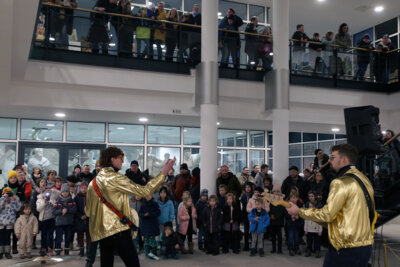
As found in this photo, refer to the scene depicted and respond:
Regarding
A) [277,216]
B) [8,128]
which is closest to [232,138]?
[8,128]

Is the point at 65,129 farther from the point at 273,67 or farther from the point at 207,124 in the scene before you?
the point at 273,67

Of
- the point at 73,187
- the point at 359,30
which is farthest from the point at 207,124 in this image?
the point at 359,30

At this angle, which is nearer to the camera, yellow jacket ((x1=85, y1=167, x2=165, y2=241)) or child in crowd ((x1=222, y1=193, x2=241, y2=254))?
yellow jacket ((x1=85, y1=167, x2=165, y2=241))

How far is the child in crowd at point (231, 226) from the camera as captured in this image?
9.02 meters

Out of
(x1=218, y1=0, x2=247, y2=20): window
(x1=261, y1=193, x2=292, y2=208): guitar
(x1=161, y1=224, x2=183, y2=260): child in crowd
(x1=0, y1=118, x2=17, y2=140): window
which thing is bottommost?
(x1=161, y1=224, x2=183, y2=260): child in crowd

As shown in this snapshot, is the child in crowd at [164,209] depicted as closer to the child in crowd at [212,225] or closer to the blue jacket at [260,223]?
the child in crowd at [212,225]

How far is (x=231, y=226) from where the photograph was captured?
29.6ft

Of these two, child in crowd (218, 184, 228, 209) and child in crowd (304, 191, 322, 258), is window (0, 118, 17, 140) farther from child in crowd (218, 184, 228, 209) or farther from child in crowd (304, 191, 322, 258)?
child in crowd (304, 191, 322, 258)

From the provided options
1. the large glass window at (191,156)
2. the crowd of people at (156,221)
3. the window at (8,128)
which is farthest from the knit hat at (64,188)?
the large glass window at (191,156)

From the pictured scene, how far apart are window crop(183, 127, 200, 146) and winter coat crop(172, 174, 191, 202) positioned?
627 centimetres

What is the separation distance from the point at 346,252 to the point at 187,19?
10.0 meters

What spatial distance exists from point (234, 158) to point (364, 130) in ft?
35.6

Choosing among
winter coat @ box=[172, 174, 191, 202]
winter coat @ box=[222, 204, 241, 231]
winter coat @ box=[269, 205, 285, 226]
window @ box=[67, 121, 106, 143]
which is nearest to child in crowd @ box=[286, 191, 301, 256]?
winter coat @ box=[269, 205, 285, 226]

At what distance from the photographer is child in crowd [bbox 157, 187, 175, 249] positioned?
8727 mm
